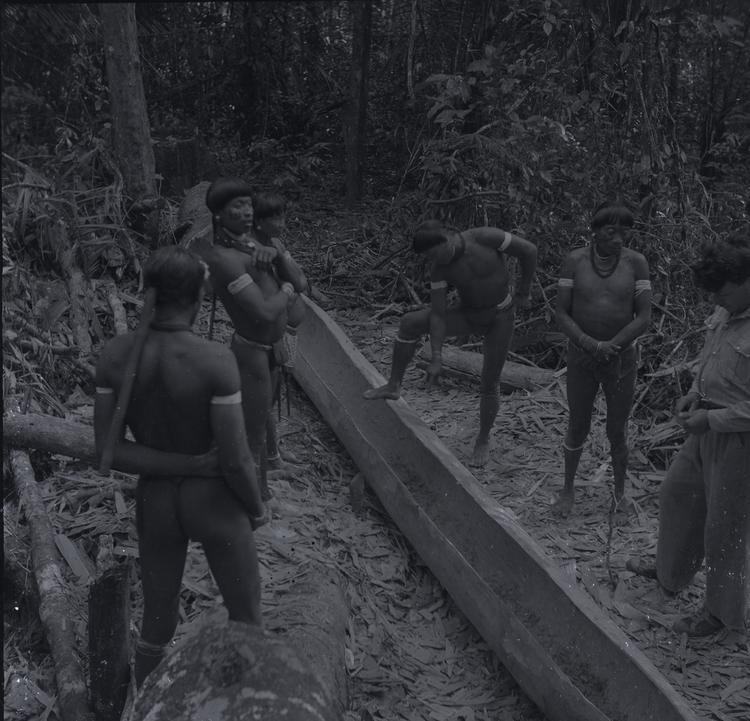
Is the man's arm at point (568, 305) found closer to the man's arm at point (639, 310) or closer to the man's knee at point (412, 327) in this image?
the man's arm at point (639, 310)

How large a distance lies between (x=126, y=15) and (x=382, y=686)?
22.3 feet

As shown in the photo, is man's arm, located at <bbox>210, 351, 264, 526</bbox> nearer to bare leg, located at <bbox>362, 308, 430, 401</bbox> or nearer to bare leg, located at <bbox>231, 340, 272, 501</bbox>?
bare leg, located at <bbox>231, 340, 272, 501</bbox>

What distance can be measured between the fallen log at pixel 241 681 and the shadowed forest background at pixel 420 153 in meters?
2.87

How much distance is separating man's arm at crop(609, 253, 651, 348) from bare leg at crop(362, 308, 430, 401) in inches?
53.8

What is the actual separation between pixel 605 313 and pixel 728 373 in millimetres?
1162

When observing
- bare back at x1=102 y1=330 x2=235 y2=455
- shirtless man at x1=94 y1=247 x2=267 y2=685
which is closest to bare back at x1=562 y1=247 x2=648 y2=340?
shirtless man at x1=94 y1=247 x2=267 y2=685

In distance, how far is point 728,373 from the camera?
404 cm

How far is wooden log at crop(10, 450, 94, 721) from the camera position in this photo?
365 cm

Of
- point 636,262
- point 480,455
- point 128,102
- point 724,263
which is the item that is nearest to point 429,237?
point 636,262

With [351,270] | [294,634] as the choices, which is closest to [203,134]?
[351,270]

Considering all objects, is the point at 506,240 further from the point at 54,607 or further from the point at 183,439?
the point at 54,607

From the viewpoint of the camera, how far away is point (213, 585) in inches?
173

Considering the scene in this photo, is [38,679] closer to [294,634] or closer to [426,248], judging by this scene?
[294,634]

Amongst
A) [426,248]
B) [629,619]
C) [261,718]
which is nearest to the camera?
[261,718]
